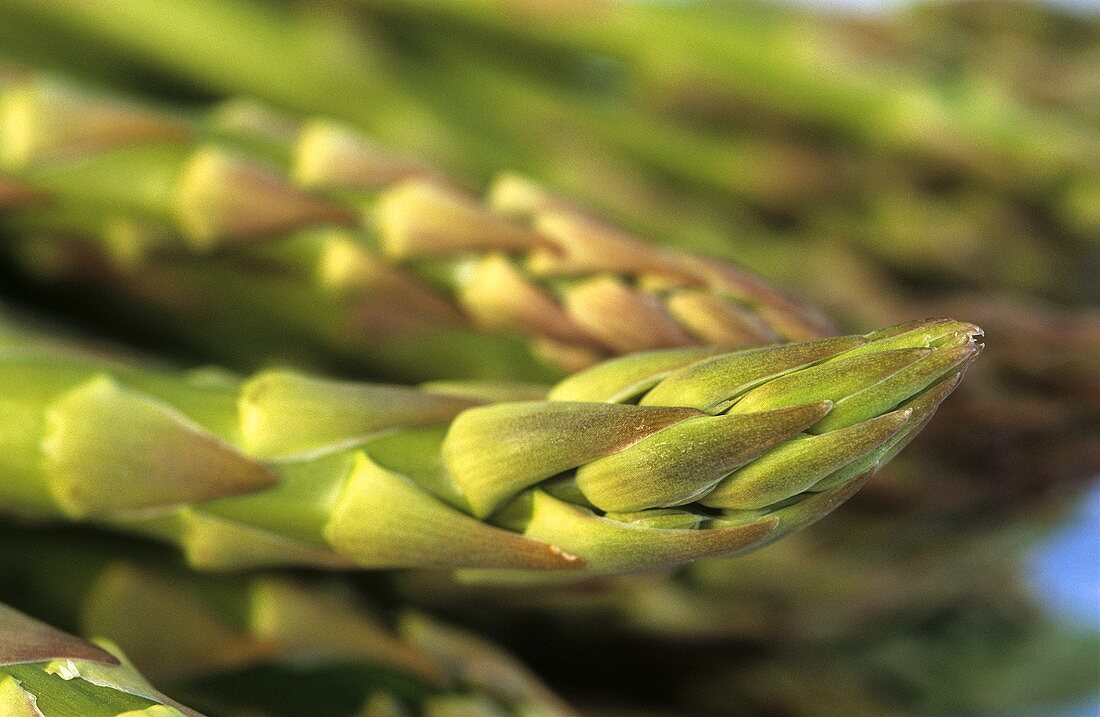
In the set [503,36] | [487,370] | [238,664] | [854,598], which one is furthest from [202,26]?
[854,598]

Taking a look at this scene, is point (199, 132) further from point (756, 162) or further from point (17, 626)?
point (756, 162)

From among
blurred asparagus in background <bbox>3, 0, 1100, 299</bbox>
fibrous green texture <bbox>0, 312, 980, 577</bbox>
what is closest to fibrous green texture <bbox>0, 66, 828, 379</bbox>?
fibrous green texture <bbox>0, 312, 980, 577</bbox>

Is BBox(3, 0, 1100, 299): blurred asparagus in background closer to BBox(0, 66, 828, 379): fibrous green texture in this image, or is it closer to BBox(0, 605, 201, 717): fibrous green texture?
BBox(0, 66, 828, 379): fibrous green texture

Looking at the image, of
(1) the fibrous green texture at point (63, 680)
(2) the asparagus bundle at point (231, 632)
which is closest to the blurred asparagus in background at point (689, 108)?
(2) the asparagus bundle at point (231, 632)

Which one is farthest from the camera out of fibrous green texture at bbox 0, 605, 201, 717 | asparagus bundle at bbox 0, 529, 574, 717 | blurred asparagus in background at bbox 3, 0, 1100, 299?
blurred asparagus in background at bbox 3, 0, 1100, 299

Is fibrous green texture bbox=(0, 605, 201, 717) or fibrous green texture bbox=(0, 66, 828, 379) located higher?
fibrous green texture bbox=(0, 66, 828, 379)

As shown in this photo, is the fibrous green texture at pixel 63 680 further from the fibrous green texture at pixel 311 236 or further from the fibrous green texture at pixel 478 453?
the fibrous green texture at pixel 311 236
